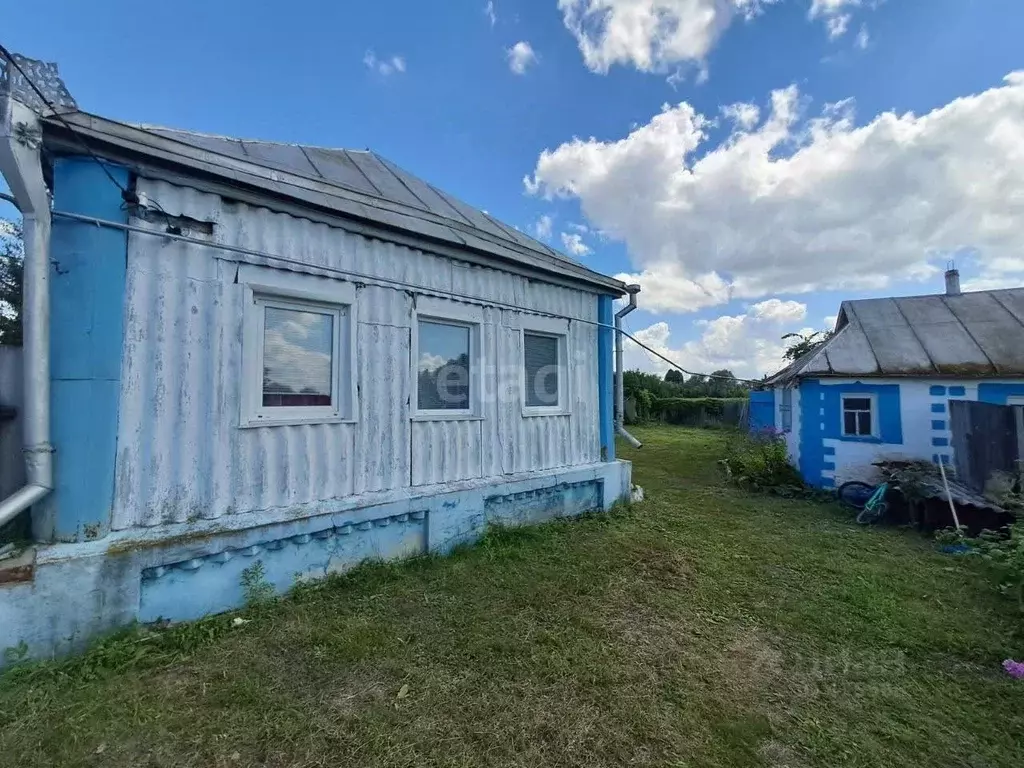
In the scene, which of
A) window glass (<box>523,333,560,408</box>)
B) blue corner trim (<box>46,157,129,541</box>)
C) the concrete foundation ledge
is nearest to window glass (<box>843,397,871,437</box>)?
window glass (<box>523,333,560,408</box>)

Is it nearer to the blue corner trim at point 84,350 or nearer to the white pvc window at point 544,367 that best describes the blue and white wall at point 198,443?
the blue corner trim at point 84,350

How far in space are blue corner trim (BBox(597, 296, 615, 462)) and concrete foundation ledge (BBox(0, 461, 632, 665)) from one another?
5.97 ft

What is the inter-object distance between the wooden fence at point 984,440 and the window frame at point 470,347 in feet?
21.0

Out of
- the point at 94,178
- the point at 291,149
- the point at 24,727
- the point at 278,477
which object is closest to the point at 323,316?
the point at 278,477

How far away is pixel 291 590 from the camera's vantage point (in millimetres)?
3557

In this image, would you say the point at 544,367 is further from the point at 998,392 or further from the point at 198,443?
the point at 998,392

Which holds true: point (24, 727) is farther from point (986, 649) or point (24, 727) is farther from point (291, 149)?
point (986, 649)

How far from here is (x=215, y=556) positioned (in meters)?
3.21

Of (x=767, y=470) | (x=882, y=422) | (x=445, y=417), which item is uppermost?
(x=445, y=417)

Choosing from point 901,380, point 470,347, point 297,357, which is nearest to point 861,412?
point 901,380

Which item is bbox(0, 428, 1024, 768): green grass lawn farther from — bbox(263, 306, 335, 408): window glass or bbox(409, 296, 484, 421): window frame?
bbox(263, 306, 335, 408): window glass

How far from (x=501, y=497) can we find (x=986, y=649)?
3809 mm

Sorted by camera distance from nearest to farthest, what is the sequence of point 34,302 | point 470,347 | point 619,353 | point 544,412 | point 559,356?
point 34,302 → point 470,347 → point 544,412 → point 559,356 → point 619,353

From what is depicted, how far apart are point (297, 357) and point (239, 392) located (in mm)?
528
